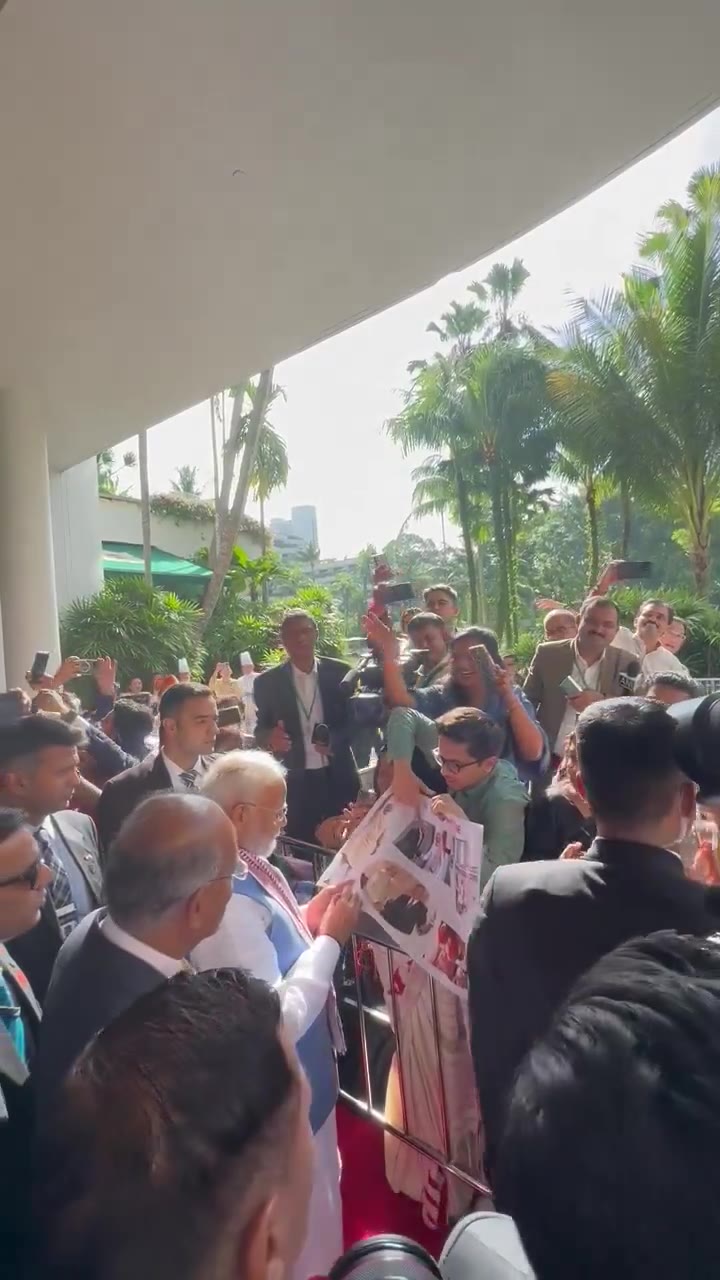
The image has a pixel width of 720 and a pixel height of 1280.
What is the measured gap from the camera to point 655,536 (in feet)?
143

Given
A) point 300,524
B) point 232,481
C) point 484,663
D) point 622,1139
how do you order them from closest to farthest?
point 622,1139, point 484,663, point 232,481, point 300,524

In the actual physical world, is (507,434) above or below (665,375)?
above

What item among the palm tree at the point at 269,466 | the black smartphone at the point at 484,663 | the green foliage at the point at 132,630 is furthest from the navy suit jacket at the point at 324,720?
the palm tree at the point at 269,466

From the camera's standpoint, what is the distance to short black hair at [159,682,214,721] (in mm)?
3547

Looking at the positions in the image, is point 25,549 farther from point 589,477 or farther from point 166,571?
point 589,477

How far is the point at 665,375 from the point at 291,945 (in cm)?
1838

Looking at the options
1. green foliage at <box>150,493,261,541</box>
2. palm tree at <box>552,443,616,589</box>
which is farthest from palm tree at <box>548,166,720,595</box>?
green foliage at <box>150,493,261,541</box>

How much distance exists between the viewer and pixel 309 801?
4734 millimetres

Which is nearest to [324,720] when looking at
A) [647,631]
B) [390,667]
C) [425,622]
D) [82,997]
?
[425,622]

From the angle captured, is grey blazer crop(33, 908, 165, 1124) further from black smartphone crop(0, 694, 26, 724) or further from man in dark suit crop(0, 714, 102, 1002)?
black smartphone crop(0, 694, 26, 724)

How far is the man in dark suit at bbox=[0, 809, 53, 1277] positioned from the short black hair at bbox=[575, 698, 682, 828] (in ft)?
4.13

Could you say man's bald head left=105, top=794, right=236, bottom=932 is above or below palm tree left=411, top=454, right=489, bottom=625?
below

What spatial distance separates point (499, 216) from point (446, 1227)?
4707 millimetres

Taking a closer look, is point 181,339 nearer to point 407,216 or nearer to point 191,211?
point 191,211
